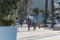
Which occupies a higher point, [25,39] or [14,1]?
[14,1]

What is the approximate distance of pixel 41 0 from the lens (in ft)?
277

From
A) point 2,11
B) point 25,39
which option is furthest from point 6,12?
point 25,39

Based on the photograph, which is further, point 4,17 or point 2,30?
point 4,17

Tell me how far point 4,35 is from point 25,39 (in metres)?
7.55

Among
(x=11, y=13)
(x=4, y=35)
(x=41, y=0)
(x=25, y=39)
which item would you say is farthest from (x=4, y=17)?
(x=41, y=0)

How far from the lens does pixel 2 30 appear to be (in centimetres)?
781

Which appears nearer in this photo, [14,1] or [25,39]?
[14,1]

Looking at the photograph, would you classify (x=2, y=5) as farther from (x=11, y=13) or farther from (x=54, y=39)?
(x=54, y=39)

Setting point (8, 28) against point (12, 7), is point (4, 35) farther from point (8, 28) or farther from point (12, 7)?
point (12, 7)

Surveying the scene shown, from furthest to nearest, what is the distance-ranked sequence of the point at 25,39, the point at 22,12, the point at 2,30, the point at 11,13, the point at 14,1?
the point at 22,12 < the point at 25,39 < the point at 11,13 < the point at 14,1 < the point at 2,30

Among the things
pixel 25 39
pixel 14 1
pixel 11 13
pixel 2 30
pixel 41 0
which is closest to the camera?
pixel 2 30

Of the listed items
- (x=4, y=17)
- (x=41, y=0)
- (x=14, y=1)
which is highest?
(x=41, y=0)

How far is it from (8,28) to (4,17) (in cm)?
114

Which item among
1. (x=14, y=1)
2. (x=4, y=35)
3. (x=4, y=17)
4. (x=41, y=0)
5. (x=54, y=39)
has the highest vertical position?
(x=41, y=0)
